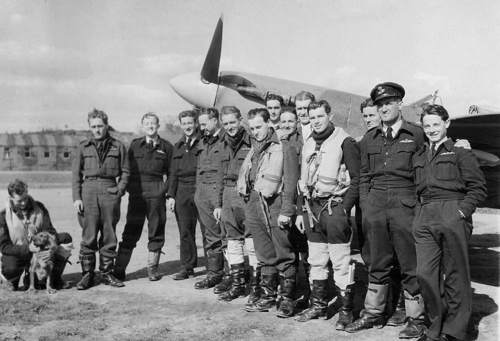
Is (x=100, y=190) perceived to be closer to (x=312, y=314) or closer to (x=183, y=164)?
(x=183, y=164)

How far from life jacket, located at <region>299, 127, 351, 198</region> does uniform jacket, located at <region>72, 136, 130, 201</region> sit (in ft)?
8.81

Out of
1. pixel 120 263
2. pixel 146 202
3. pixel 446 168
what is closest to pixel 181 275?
pixel 120 263

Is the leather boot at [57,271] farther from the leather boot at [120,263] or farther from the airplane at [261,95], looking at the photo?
the airplane at [261,95]

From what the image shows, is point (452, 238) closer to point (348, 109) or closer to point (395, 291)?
point (395, 291)

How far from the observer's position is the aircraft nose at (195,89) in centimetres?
880

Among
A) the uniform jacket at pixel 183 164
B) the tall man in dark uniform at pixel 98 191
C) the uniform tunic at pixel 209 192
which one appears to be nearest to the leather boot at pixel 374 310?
the uniform tunic at pixel 209 192

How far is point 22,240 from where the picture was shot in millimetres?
5863

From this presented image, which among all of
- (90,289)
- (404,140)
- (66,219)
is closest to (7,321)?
(90,289)

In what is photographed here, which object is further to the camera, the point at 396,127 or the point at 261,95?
the point at 261,95

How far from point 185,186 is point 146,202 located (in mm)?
569

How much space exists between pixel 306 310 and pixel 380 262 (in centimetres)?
92

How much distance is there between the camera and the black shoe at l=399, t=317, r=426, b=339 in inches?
161

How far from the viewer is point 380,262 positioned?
4293 mm

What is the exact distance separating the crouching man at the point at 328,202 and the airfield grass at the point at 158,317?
31cm
